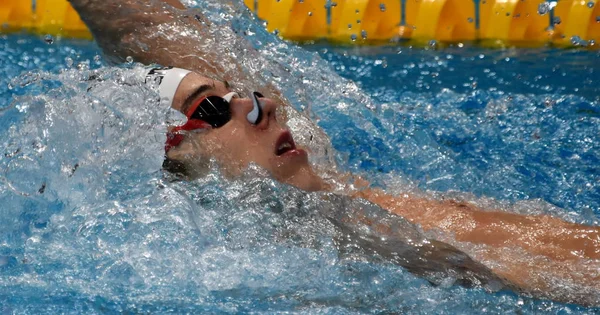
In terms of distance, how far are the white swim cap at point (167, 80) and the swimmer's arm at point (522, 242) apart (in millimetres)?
673

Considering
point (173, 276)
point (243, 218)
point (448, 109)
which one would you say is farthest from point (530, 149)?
point (173, 276)

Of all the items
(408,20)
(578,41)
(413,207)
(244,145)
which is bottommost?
(413,207)

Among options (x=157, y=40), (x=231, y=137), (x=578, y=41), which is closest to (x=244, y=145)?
(x=231, y=137)

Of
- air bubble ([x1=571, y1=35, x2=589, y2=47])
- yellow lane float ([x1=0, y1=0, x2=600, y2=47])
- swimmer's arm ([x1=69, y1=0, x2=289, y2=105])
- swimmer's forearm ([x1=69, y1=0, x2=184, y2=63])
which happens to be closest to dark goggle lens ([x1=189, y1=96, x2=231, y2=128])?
swimmer's arm ([x1=69, y1=0, x2=289, y2=105])

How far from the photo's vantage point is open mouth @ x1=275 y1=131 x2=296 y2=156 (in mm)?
2132

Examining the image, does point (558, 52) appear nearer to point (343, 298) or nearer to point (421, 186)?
point (421, 186)

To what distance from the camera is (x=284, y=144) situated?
2154 millimetres

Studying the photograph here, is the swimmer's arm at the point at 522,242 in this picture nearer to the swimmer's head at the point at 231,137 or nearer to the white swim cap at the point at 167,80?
the swimmer's head at the point at 231,137

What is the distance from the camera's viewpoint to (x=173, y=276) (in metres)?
1.87

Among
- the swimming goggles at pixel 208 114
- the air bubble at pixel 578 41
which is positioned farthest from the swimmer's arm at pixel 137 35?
the air bubble at pixel 578 41

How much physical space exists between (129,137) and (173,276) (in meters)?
0.52

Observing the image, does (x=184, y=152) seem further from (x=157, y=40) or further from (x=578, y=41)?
(x=578, y=41)

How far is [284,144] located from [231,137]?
0.49ft

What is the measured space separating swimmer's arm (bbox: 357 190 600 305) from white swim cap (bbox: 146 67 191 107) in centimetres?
67
